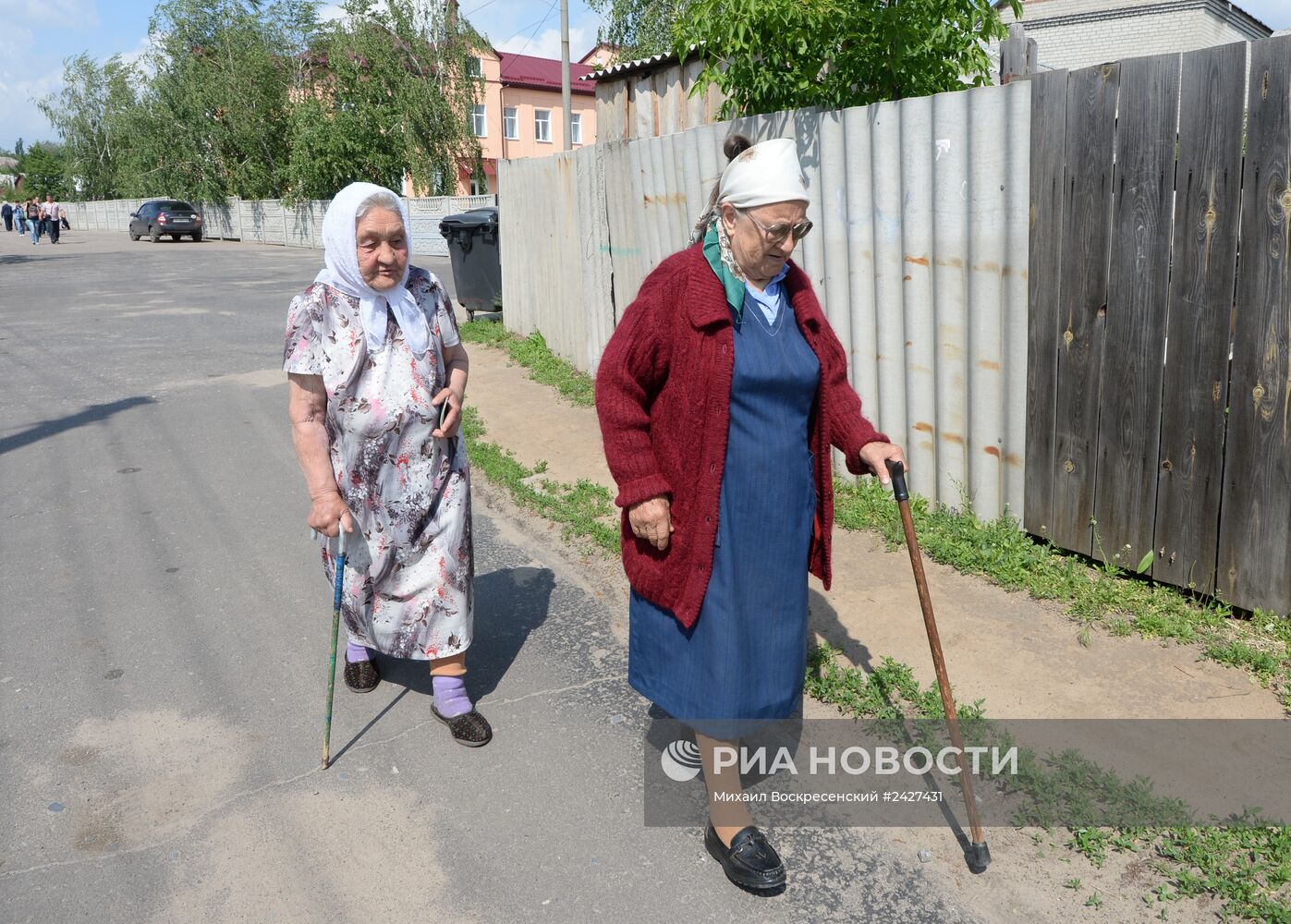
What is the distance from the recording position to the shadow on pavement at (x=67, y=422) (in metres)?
7.55

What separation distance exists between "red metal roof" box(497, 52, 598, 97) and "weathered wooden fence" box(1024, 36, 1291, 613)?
43.1 m

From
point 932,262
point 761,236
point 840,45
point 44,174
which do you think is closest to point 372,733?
point 761,236

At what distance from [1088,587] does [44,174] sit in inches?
3168

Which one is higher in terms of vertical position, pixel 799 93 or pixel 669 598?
pixel 799 93

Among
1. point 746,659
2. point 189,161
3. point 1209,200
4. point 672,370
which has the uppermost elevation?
point 189,161

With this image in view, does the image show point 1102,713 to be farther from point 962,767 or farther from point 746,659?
point 746,659

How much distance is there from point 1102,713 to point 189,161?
4221 cm

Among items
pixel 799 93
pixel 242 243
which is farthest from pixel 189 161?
pixel 799 93

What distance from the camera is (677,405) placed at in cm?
267

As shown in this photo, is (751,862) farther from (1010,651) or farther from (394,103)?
(394,103)

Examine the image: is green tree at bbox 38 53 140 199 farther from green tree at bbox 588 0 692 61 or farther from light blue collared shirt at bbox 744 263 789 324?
light blue collared shirt at bbox 744 263 789 324

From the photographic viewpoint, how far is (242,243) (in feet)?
118

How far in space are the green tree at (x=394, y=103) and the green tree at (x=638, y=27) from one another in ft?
19.2

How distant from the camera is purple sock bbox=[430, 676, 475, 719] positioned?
3.61 meters
